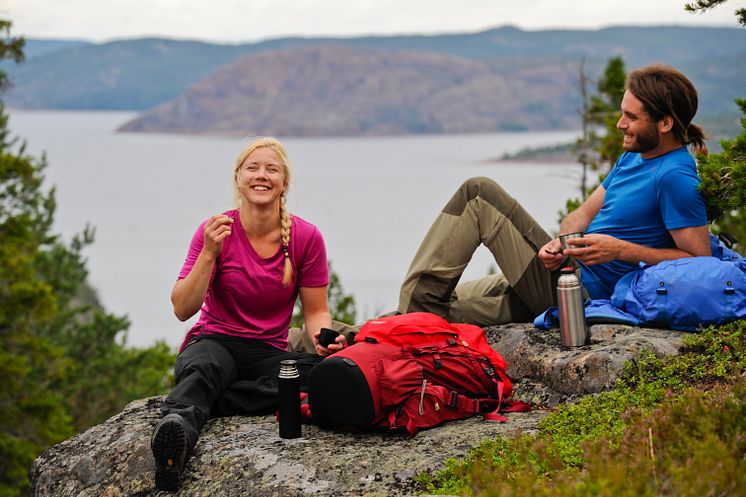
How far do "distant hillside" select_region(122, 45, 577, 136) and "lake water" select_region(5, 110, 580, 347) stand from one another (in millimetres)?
3138

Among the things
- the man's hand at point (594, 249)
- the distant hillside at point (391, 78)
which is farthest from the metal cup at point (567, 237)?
the distant hillside at point (391, 78)

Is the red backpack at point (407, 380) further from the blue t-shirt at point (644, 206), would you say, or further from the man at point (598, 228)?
the blue t-shirt at point (644, 206)

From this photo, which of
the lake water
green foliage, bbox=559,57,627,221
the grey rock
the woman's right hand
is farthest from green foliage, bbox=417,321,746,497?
the lake water

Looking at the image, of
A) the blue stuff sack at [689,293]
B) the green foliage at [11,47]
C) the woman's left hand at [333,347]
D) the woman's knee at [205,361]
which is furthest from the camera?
the green foliage at [11,47]

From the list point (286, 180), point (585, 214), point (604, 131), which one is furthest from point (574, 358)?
point (604, 131)

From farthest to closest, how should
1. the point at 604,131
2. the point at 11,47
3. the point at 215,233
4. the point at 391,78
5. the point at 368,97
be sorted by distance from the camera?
the point at 391,78 < the point at 368,97 < the point at 604,131 < the point at 11,47 < the point at 215,233

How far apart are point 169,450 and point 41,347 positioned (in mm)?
15978

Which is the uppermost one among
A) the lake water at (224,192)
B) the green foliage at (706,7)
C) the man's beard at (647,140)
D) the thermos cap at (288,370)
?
the green foliage at (706,7)

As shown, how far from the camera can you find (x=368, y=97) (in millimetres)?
164625

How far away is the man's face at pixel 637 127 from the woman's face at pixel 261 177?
75.8 inches

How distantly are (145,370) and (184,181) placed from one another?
108 m

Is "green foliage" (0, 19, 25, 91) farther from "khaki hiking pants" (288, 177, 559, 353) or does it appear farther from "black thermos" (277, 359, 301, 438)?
"black thermos" (277, 359, 301, 438)

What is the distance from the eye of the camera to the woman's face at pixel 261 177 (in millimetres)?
4551

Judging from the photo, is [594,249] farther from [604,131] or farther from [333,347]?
[604,131]
